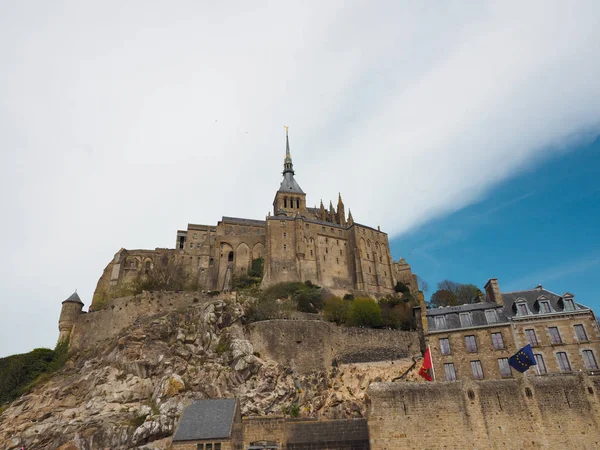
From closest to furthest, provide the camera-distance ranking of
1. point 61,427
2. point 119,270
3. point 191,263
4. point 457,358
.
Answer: point 457,358, point 61,427, point 119,270, point 191,263

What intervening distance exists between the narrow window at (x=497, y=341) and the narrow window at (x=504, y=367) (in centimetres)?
78

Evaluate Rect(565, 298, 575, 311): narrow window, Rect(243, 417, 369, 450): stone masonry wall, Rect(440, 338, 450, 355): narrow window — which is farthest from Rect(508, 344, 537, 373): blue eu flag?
Rect(243, 417, 369, 450): stone masonry wall

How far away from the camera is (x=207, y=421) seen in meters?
20.5

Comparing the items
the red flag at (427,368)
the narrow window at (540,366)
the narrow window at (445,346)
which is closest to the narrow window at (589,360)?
the narrow window at (540,366)

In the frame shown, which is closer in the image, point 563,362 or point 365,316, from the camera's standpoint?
point 563,362

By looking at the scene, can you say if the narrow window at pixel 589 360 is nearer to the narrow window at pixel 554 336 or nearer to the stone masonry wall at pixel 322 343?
the narrow window at pixel 554 336

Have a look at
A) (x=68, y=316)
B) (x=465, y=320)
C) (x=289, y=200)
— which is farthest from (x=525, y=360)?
(x=289, y=200)

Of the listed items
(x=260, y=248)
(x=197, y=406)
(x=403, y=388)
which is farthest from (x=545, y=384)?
(x=260, y=248)

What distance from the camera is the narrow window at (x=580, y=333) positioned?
1069 inches

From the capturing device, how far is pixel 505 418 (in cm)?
1708

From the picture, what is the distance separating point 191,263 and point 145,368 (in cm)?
3500

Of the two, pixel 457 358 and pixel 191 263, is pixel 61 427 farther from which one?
pixel 191 263

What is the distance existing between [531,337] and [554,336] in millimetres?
1338

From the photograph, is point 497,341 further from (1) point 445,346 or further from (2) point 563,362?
(2) point 563,362
